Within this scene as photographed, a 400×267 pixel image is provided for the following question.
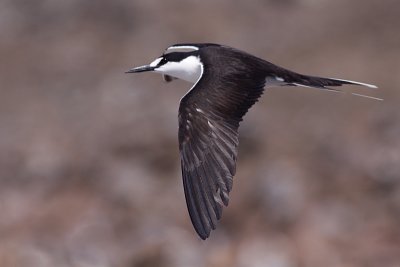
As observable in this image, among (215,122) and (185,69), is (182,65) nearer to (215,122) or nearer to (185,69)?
(185,69)

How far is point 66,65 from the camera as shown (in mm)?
17859

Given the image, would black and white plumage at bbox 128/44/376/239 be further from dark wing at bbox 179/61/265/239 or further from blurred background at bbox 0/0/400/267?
blurred background at bbox 0/0/400/267

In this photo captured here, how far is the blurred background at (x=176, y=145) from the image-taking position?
13523 mm

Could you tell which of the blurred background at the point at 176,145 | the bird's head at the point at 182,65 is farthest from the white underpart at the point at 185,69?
the blurred background at the point at 176,145

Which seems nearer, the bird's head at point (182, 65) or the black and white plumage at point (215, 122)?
the black and white plumage at point (215, 122)

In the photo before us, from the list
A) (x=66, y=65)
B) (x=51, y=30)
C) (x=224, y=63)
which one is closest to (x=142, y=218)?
(x=66, y=65)

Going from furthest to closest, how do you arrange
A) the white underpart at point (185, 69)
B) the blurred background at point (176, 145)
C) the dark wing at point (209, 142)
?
1. the blurred background at point (176, 145)
2. the white underpart at point (185, 69)
3. the dark wing at point (209, 142)

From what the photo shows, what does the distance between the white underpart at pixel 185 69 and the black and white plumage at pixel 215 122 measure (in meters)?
0.06

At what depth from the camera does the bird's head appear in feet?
25.0

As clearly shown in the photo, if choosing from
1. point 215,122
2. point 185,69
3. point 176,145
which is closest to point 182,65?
point 185,69

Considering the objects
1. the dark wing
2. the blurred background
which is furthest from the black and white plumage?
the blurred background

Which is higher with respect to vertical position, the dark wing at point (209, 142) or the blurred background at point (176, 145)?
the dark wing at point (209, 142)

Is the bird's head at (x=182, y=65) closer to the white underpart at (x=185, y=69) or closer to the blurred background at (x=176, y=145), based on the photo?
the white underpart at (x=185, y=69)

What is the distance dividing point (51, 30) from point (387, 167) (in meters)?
7.16
